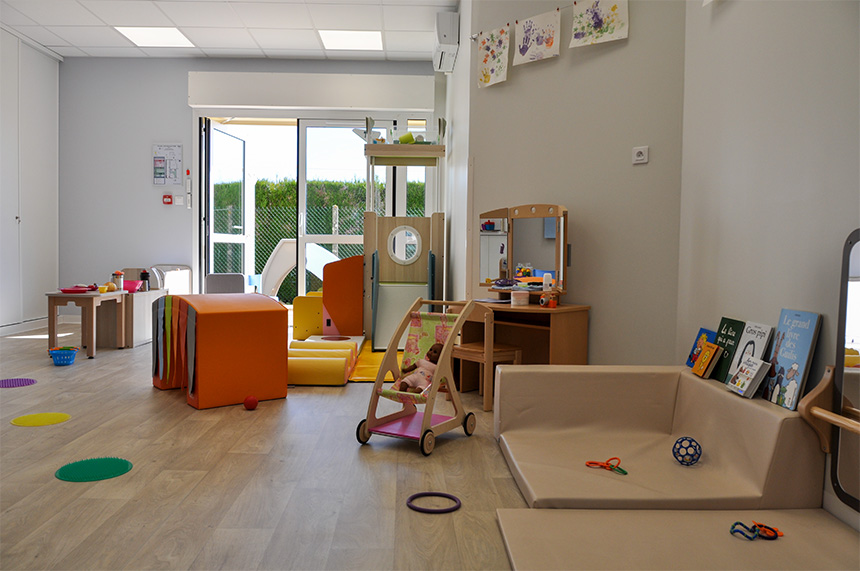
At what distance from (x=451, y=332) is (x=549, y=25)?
6.90 feet

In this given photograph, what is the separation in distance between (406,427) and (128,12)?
5.27m

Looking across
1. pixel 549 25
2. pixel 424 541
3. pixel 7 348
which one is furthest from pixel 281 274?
pixel 424 541

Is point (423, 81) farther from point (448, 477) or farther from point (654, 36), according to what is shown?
point (448, 477)

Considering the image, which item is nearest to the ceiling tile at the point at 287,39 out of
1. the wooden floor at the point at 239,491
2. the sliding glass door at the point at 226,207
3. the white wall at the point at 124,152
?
the white wall at the point at 124,152

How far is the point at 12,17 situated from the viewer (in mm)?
6281

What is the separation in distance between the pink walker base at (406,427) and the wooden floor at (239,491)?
0.23 ft

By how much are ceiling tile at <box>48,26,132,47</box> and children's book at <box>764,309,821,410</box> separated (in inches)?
269

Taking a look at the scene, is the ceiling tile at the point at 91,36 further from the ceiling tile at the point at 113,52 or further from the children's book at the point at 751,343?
the children's book at the point at 751,343

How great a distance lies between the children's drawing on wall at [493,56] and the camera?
4.14 metres

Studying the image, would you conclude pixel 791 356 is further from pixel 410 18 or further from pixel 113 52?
pixel 113 52

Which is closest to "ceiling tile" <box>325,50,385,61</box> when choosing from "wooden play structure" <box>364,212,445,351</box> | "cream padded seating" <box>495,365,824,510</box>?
"wooden play structure" <box>364,212,445,351</box>

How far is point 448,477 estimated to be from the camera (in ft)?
8.58

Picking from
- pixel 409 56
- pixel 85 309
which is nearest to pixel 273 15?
pixel 409 56

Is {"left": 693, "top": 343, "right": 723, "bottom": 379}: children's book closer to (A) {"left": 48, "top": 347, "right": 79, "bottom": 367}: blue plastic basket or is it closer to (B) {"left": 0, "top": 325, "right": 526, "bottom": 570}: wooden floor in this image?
(B) {"left": 0, "top": 325, "right": 526, "bottom": 570}: wooden floor
